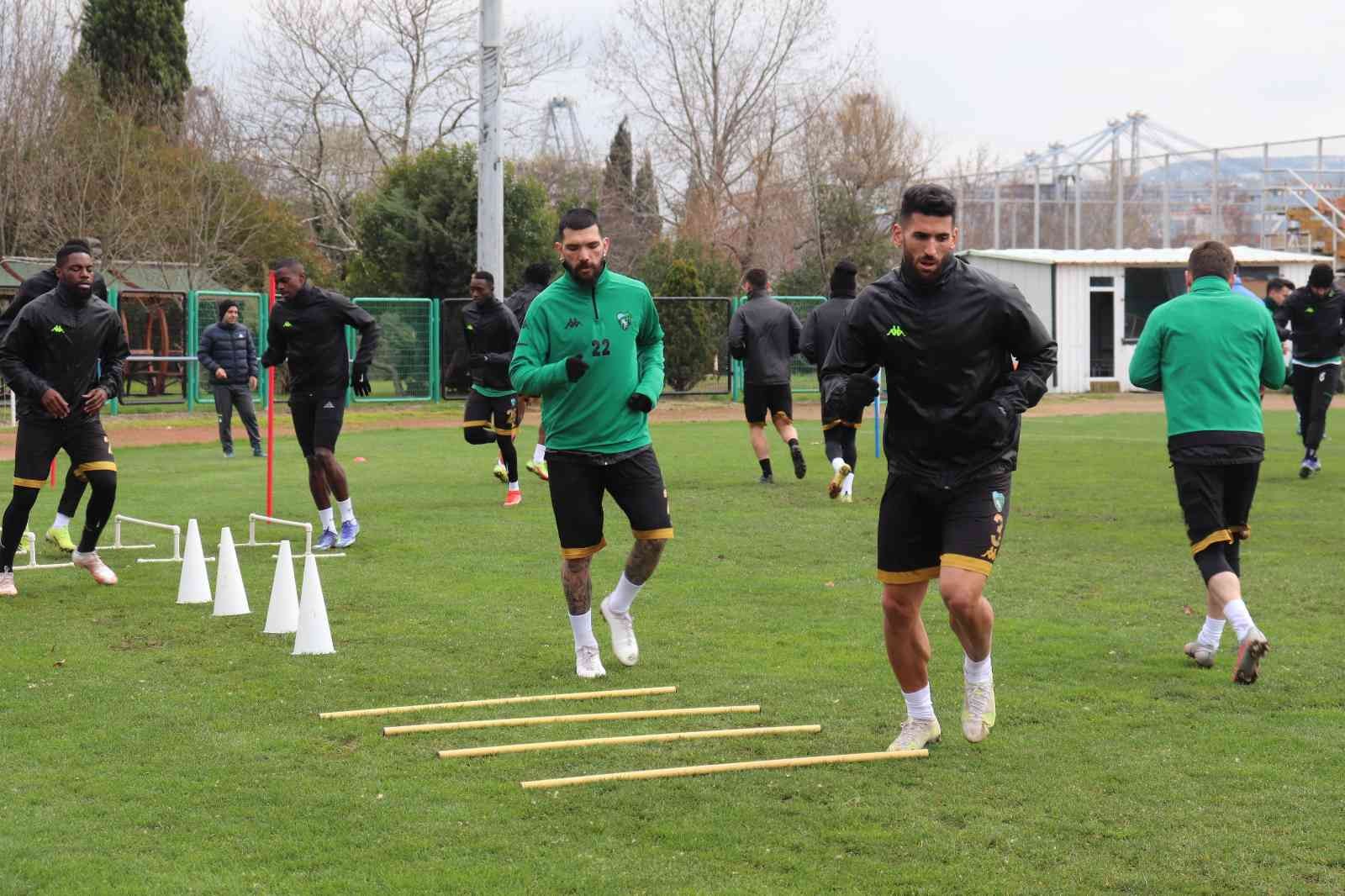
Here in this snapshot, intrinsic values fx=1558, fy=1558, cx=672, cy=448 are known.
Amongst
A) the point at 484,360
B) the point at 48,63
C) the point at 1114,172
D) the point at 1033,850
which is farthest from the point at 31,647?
the point at 1114,172

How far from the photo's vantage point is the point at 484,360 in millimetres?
15125

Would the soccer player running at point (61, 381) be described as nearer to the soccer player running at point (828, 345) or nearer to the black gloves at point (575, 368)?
the black gloves at point (575, 368)

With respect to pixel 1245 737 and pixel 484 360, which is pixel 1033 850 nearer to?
pixel 1245 737

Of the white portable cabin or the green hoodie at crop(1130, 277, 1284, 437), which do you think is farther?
the white portable cabin

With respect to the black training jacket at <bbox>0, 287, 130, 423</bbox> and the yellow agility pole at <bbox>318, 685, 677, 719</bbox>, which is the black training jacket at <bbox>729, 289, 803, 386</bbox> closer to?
the black training jacket at <bbox>0, 287, 130, 423</bbox>

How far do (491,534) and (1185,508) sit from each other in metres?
6.46

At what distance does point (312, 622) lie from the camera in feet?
26.4

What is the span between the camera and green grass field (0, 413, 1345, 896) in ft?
15.8

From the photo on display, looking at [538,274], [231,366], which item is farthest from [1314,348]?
[231,366]

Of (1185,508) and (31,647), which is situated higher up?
(1185,508)

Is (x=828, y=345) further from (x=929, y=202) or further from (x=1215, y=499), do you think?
(x=929, y=202)

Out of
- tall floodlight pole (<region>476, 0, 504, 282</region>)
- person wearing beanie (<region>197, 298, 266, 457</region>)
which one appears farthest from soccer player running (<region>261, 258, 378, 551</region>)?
tall floodlight pole (<region>476, 0, 504, 282</region>)

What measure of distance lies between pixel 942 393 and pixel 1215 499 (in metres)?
2.63

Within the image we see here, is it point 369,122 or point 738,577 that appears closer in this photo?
point 738,577
